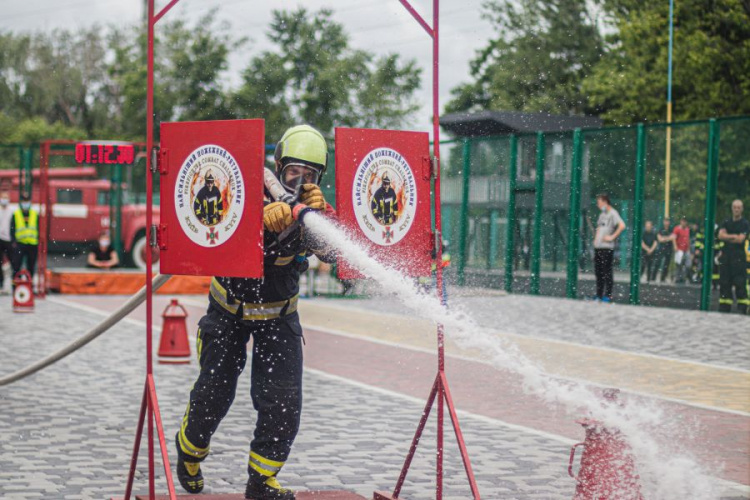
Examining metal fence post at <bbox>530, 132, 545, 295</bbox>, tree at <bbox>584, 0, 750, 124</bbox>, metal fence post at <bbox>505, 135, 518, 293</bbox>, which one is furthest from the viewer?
tree at <bbox>584, 0, 750, 124</bbox>

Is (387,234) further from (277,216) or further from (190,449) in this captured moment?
(190,449)

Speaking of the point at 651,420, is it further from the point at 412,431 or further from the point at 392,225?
the point at 392,225

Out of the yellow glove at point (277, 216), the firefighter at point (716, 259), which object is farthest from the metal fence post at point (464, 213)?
the yellow glove at point (277, 216)

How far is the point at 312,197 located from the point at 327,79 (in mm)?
13010

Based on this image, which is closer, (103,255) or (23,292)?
(23,292)

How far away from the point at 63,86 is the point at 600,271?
52.8 metres

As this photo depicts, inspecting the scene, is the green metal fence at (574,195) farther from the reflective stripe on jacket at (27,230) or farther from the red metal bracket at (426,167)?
the red metal bracket at (426,167)

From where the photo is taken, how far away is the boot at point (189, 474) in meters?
5.44

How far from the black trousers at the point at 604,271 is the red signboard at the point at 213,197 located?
48.9 ft

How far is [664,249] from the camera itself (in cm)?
1831

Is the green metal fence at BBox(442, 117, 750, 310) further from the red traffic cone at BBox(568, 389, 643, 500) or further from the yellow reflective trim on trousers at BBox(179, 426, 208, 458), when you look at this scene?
the yellow reflective trim on trousers at BBox(179, 426, 208, 458)

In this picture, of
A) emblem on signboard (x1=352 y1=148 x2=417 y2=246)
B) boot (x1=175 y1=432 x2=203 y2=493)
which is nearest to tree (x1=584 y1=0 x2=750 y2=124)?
emblem on signboard (x1=352 y1=148 x2=417 y2=246)

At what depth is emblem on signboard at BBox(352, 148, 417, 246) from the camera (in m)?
5.04

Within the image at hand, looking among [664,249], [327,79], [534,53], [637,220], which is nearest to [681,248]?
[664,249]
